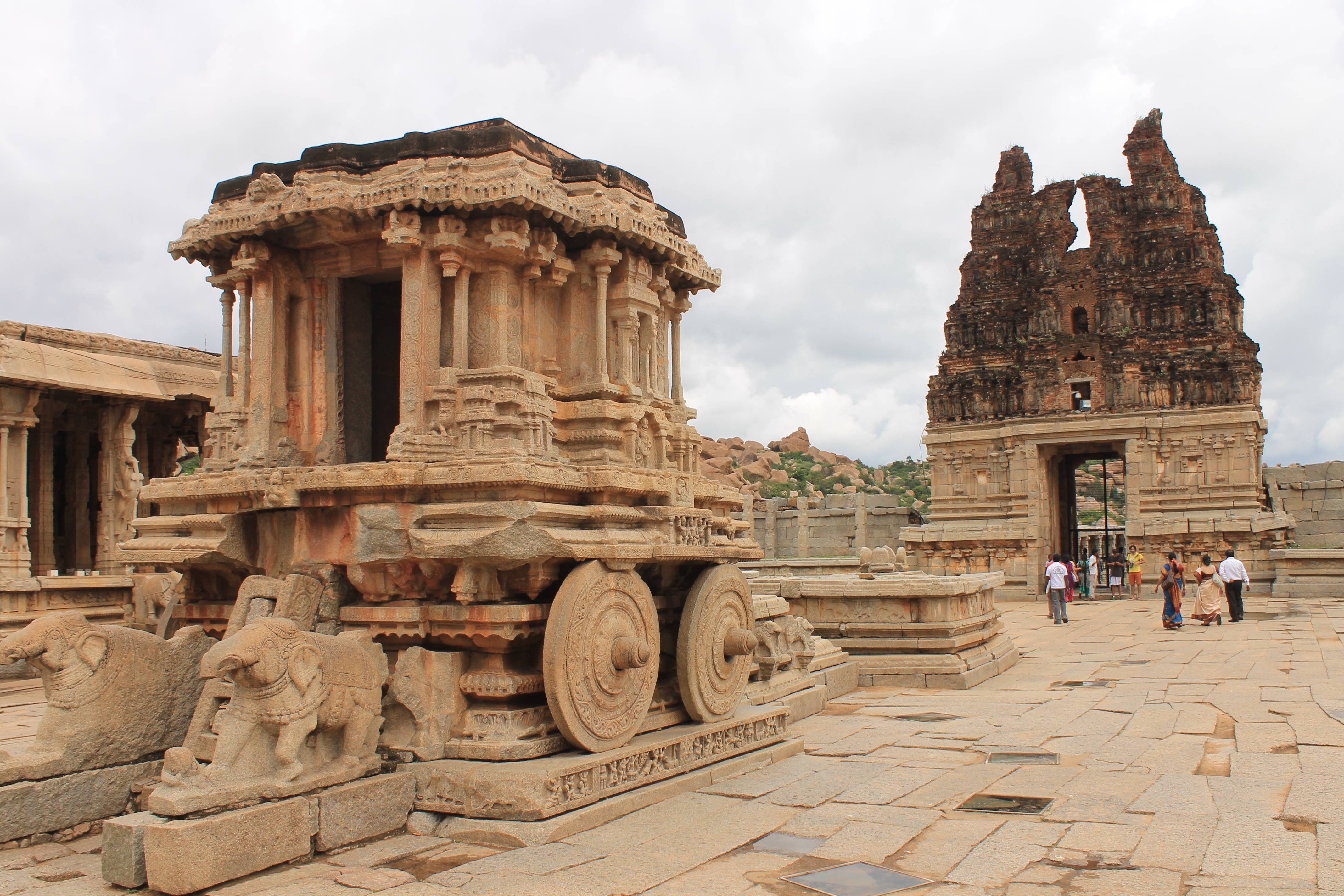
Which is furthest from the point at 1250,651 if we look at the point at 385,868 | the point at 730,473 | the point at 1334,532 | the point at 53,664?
the point at 730,473

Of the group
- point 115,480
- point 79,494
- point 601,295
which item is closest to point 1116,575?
point 115,480

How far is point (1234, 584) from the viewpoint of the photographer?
15.3m

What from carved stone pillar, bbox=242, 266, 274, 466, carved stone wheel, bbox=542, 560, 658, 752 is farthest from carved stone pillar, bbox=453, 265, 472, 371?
carved stone wheel, bbox=542, 560, 658, 752

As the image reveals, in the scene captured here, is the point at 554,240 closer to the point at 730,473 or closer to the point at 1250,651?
the point at 1250,651

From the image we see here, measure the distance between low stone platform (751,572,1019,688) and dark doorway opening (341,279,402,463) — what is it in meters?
4.07

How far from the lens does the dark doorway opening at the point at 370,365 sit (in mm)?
6328

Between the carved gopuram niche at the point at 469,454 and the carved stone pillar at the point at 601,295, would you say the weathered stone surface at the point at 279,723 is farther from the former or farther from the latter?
the carved stone pillar at the point at 601,295

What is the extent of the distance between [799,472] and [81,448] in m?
38.3

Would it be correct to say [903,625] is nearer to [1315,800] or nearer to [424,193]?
[1315,800]

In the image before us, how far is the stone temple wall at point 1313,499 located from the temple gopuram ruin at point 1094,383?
0.90 meters

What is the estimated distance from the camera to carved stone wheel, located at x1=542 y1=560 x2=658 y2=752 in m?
4.84

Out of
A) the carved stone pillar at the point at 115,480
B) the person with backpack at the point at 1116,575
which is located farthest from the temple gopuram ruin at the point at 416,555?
the person with backpack at the point at 1116,575

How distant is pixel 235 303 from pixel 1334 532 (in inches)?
1058

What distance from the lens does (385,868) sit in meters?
4.18
